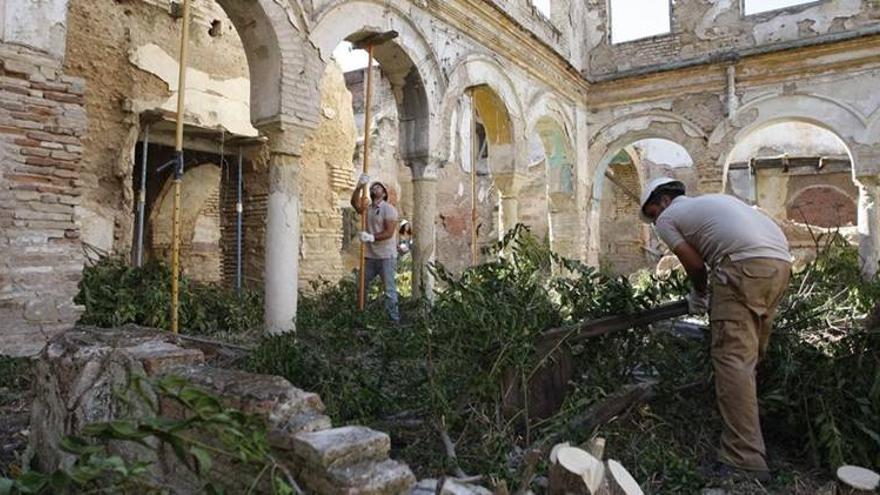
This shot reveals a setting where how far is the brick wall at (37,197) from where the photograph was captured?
4.80m

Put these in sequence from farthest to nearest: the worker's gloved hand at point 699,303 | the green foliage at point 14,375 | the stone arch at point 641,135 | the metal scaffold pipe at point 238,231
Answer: the stone arch at point 641,135 → the metal scaffold pipe at point 238,231 → the green foliage at point 14,375 → the worker's gloved hand at point 699,303

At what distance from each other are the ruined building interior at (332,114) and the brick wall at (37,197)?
1cm

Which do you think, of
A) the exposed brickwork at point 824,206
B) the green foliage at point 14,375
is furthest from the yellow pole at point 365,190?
the exposed brickwork at point 824,206

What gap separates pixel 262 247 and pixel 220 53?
2947 mm

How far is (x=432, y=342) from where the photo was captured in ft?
12.1

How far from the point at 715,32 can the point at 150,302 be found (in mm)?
11764

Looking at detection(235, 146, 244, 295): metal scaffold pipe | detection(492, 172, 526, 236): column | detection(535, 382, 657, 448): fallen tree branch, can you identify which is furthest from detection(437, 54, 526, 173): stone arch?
detection(535, 382, 657, 448): fallen tree branch

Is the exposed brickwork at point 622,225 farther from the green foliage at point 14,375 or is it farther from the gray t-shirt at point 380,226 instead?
the green foliage at point 14,375

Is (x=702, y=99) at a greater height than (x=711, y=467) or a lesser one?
greater

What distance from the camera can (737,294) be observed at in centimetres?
334

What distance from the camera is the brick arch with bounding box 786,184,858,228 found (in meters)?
20.0

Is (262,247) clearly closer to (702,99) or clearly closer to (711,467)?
(711,467)

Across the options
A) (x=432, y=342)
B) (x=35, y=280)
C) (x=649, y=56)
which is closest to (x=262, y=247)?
(x=35, y=280)

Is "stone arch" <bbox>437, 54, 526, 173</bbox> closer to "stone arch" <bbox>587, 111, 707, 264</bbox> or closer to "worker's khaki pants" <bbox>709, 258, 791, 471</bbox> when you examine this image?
"stone arch" <bbox>587, 111, 707, 264</bbox>
